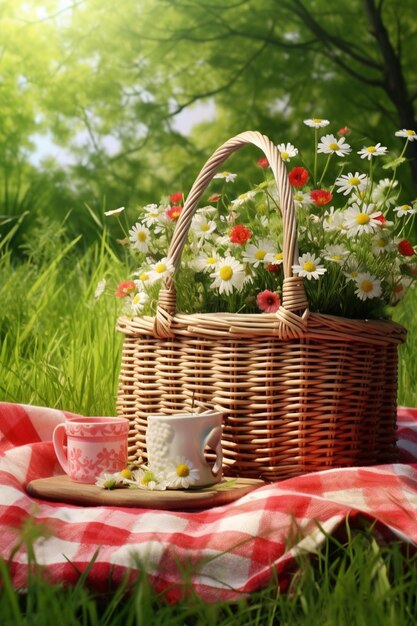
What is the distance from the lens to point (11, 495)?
4.99 feet

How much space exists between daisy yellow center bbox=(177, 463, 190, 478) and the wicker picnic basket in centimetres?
14

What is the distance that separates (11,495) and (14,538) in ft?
0.52

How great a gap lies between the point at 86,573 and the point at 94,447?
53 cm

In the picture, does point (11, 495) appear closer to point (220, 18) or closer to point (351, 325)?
point (351, 325)

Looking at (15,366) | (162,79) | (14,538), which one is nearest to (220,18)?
(162,79)

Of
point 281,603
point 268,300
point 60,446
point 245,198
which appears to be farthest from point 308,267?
point 281,603

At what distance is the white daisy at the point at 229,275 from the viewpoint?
5.51ft

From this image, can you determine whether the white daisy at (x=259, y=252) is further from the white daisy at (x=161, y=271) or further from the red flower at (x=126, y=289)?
the red flower at (x=126, y=289)

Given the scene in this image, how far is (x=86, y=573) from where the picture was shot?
1143 mm

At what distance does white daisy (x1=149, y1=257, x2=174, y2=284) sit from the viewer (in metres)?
1.75

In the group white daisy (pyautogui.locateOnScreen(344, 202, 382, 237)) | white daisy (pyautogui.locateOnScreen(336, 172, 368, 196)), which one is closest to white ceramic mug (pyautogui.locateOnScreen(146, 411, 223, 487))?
white daisy (pyautogui.locateOnScreen(344, 202, 382, 237))

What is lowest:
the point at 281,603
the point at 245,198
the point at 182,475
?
the point at 281,603

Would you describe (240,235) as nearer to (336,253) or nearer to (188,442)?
(336,253)

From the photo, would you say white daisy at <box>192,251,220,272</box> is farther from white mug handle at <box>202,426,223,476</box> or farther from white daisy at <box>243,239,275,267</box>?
white mug handle at <box>202,426,223,476</box>
